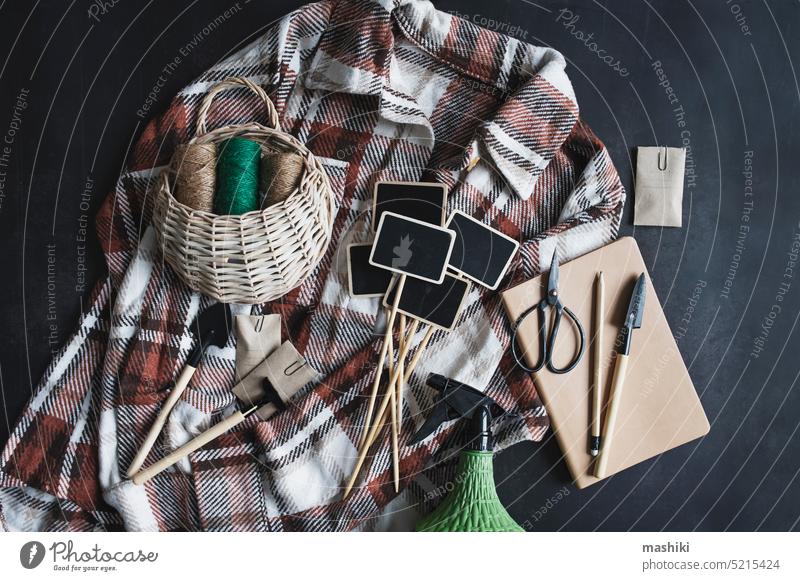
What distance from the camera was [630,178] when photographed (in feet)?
2.23

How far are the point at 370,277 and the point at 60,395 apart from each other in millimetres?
344

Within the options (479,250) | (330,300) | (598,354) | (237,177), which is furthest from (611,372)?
(237,177)

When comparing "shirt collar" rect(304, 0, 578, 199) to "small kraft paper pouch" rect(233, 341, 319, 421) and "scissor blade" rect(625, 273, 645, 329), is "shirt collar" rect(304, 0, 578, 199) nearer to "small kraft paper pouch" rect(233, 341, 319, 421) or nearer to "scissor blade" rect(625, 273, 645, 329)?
"scissor blade" rect(625, 273, 645, 329)

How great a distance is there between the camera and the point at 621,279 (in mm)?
650

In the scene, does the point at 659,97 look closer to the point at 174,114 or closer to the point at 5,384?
the point at 174,114

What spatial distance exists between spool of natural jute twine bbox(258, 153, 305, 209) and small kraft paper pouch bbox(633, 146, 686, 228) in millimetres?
361

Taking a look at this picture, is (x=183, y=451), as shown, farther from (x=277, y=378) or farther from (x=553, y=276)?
(x=553, y=276)

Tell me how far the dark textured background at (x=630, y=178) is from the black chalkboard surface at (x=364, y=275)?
0.76 ft

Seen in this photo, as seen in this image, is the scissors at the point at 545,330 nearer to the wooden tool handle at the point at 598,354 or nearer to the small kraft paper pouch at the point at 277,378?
the wooden tool handle at the point at 598,354

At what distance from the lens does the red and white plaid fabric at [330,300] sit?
0.63 m

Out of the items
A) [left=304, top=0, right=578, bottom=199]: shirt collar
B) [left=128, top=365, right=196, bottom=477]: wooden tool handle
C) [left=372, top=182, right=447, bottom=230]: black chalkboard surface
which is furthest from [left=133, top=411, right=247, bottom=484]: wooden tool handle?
[left=304, top=0, right=578, bottom=199]: shirt collar

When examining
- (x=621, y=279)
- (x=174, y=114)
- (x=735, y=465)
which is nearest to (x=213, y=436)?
(x=174, y=114)

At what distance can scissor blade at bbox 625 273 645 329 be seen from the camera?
64cm
